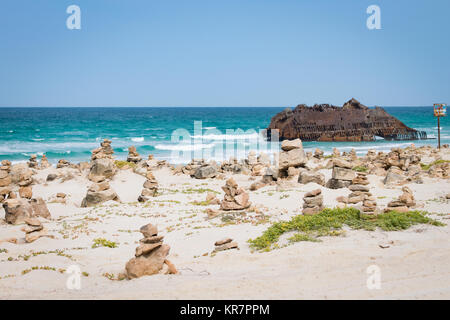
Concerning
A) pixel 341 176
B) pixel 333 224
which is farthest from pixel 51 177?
pixel 333 224

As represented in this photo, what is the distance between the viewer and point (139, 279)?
8.38 meters

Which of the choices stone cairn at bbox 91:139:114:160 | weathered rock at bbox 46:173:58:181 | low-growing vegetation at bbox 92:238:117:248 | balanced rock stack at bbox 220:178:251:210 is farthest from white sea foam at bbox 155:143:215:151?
low-growing vegetation at bbox 92:238:117:248

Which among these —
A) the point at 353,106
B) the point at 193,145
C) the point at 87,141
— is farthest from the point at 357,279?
the point at 87,141

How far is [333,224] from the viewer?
35.9ft

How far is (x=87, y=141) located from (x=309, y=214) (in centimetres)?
5690

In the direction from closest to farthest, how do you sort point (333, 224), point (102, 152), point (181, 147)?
point (333, 224) < point (102, 152) < point (181, 147)

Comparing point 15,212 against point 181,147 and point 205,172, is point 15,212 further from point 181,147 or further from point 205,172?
point 181,147

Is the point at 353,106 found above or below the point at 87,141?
above

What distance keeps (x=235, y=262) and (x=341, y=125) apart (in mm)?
51842

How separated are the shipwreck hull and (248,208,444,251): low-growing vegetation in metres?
46.6

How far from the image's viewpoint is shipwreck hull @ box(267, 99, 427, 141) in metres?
57.3

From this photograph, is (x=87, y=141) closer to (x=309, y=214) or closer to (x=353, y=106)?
(x=353, y=106)

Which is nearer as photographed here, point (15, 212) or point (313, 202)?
point (313, 202)

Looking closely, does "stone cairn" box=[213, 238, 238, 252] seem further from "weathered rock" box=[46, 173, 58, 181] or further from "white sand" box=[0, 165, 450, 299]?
"weathered rock" box=[46, 173, 58, 181]
